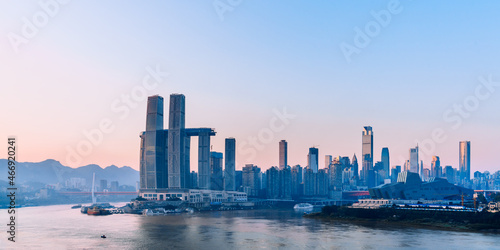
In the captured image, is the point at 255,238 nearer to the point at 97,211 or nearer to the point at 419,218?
the point at 419,218

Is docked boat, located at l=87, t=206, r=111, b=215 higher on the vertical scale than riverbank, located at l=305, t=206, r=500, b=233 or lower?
lower

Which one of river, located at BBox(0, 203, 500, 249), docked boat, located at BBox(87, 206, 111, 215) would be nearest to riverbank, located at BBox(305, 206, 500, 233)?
river, located at BBox(0, 203, 500, 249)

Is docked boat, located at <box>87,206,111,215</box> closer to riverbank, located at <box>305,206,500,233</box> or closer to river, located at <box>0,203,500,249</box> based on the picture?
river, located at <box>0,203,500,249</box>

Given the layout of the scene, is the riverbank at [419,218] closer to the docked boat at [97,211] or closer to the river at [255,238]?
the river at [255,238]

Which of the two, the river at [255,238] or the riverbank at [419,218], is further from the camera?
the riverbank at [419,218]

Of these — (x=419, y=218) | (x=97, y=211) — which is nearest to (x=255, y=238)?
(x=419, y=218)

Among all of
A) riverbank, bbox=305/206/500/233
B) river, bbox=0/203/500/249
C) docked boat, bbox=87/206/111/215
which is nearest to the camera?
river, bbox=0/203/500/249

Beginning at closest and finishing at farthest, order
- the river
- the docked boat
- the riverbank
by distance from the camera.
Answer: the river, the riverbank, the docked boat

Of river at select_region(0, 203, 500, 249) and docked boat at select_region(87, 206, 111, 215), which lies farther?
docked boat at select_region(87, 206, 111, 215)

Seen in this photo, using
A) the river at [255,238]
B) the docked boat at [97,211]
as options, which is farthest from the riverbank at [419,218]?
the docked boat at [97,211]
